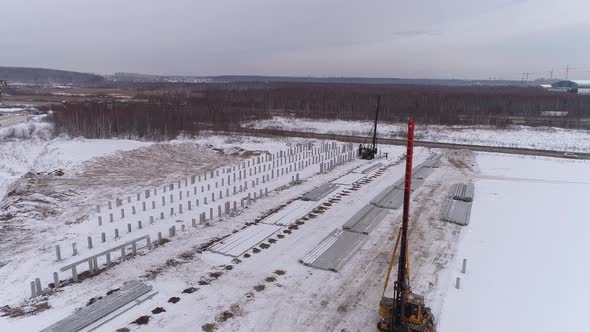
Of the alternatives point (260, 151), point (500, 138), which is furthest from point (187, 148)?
point (500, 138)

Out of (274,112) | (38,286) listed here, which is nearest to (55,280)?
(38,286)

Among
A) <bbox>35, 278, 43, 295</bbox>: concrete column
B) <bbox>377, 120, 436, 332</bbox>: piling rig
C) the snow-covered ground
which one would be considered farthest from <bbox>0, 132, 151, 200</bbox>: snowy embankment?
the snow-covered ground

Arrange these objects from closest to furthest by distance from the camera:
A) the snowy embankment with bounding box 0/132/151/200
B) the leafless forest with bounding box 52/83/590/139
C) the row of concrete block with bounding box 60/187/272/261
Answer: the row of concrete block with bounding box 60/187/272/261
the snowy embankment with bounding box 0/132/151/200
the leafless forest with bounding box 52/83/590/139

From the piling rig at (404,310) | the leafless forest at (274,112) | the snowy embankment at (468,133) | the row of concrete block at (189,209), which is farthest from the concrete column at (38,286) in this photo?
the snowy embankment at (468,133)

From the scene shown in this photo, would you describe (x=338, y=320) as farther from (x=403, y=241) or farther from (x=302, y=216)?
(x=302, y=216)

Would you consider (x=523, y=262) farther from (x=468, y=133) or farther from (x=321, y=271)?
(x=468, y=133)

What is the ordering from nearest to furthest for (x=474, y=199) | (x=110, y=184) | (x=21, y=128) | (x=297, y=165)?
(x=474, y=199)
(x=110, y=184)
(x=297, y=165)
(x=21, y=128)

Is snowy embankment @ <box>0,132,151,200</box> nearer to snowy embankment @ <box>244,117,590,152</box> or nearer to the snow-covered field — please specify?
the snow-covered field
